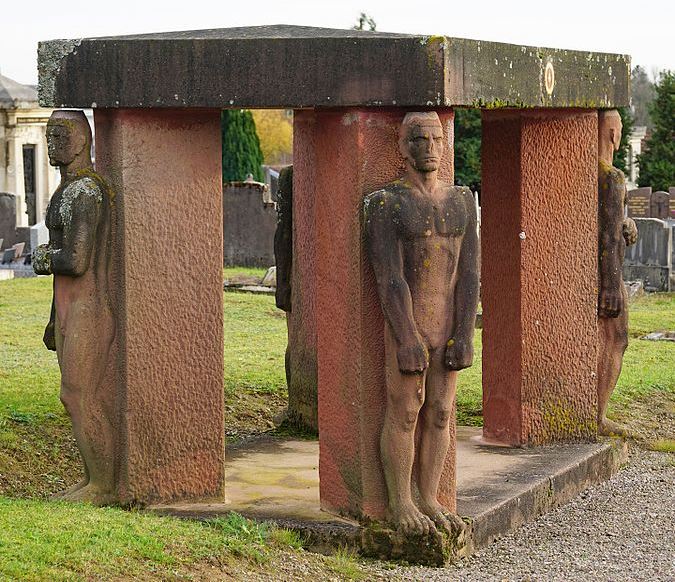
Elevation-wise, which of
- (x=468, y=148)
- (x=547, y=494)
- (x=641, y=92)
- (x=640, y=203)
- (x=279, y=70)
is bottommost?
(x=547, y=494)

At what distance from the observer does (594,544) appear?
7.73m

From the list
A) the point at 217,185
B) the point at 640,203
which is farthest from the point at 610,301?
the point at 640,203

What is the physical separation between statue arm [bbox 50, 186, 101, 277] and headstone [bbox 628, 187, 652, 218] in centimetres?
2255

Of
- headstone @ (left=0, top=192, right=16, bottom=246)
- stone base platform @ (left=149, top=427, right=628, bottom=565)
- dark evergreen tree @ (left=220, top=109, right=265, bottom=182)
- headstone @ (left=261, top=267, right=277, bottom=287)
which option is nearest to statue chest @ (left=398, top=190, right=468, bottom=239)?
stone base platform @ (left=149, top=427, right=628, bottom=565)

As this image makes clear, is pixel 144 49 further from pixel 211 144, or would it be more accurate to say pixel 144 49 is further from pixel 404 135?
pixel 404 135

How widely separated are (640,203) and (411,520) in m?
23.2

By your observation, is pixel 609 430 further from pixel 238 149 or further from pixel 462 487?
pixel 238 149

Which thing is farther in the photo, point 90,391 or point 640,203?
point 640,203

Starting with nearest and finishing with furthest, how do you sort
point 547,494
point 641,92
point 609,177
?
point 547,494
point 609,177
point 641,92

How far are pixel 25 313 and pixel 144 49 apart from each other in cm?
873

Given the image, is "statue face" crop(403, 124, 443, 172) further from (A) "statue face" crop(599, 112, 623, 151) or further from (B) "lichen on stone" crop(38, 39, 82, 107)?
Answer: (A) "statue face" crop(599, 112, 623, 151)

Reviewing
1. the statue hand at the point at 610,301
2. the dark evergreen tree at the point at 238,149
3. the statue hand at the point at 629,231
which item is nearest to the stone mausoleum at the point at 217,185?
the statue hand at the point at 629,231

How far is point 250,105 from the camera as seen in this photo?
7.23m

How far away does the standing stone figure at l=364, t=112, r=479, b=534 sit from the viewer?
6.99 meters
